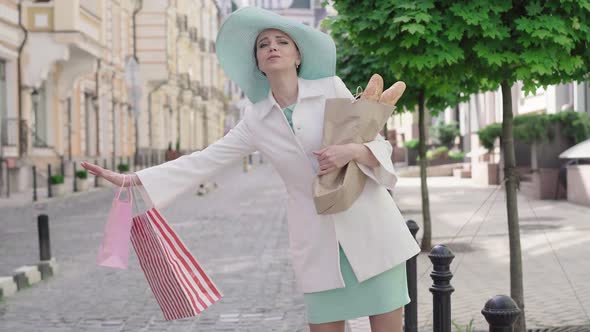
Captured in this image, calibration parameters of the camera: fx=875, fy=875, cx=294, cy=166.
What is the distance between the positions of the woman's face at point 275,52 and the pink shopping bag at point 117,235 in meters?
0.85

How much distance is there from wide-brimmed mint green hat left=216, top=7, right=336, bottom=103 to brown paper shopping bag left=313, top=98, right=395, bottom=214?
327 millimetres

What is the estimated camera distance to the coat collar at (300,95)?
11.5 feet

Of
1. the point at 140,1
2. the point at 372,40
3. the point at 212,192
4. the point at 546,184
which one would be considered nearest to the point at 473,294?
the point at 372,40

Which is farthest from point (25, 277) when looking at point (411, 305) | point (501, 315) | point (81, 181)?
point (81, 181)

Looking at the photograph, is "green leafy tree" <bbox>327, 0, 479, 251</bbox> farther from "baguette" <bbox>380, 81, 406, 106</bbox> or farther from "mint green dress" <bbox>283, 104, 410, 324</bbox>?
"mint green dress" <bbox>283, 104, 410, 324</bbox>

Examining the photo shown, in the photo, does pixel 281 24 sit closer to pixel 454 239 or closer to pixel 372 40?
pixel 372 40

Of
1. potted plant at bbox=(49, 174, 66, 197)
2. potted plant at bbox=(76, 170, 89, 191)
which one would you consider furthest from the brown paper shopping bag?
potted plant at bbox=(76, 170, 89, 191)

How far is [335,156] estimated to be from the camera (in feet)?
10.6

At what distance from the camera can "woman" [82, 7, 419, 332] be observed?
3.37 m

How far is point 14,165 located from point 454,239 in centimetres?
1650

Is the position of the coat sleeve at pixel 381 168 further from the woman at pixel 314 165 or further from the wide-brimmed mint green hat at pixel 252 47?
the wide-brimmed mint green hat at pixel 252 47

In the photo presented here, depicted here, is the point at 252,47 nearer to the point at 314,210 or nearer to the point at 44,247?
the point at 314,210

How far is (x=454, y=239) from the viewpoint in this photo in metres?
11.7

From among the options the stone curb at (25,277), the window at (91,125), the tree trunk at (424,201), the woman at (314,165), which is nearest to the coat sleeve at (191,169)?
the woman at (314,165)
